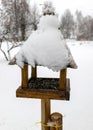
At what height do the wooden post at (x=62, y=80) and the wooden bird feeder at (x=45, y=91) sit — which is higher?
the wooden post at (x=62, y=80)

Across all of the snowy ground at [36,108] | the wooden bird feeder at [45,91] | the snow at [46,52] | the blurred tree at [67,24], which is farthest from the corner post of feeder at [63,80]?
the blurred tree at [67,24]

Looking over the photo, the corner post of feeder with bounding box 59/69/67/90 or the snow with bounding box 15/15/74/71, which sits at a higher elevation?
the snow with bounding box 15/15/74/71

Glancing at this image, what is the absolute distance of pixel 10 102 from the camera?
169 inches

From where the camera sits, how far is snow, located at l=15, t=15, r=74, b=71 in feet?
5.31

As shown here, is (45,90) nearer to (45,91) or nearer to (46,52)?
(45,91)

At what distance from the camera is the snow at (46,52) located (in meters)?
1.62

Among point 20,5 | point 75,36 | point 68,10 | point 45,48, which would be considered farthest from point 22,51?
point 68,10

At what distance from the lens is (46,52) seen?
162 centimetres

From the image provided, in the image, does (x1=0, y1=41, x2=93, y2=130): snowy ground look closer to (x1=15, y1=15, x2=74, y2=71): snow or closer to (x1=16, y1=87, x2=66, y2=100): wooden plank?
(x1=16, y1=87, x2=66, y2=100): wooden plank

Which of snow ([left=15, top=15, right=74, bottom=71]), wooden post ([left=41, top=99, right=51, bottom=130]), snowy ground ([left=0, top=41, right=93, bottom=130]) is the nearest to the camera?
snow ([left=15, top=15, right=74, bottom=71])

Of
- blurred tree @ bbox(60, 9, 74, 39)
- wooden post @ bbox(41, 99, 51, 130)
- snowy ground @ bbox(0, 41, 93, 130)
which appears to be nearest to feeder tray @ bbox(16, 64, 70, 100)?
wooden post @ bbox(41, 99, 51, 130)

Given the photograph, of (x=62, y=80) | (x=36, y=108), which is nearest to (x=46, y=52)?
(x=62, y=80)

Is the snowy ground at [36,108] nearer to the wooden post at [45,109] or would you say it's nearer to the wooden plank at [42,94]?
the wooden post at [45,109]

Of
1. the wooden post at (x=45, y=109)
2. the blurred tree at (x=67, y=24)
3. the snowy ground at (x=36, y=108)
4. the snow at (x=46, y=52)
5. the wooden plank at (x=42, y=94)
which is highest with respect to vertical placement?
the blurred tree at (x=67, y=24)
